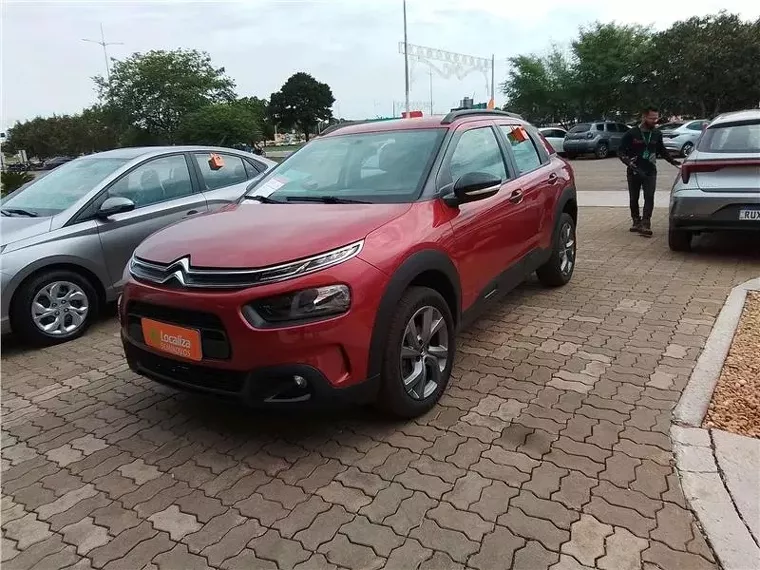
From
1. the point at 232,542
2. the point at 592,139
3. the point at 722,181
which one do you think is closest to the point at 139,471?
the point at 232,542

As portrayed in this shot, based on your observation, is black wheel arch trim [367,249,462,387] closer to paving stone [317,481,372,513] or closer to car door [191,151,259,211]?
paving stone [317,481,372,513]

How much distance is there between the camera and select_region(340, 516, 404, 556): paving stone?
2302 millimetres

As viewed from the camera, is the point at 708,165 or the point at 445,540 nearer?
the point at 445,540

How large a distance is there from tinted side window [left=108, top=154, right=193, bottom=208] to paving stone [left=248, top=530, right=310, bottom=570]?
3.93 m

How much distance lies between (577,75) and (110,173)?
3856 centimetres

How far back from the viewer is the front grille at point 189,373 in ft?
8.94

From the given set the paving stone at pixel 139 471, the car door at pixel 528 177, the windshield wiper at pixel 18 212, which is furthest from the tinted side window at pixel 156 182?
the car door at pixel 528 177

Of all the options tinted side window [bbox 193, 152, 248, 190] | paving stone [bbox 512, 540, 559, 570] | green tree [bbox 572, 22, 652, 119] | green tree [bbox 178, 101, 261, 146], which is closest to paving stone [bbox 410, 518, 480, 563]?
paving stone [bbox 512, 540, 559, 570]

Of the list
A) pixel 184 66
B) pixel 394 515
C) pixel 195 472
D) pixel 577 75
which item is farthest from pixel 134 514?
pixel 577 75

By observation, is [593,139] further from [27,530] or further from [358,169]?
[27,530]

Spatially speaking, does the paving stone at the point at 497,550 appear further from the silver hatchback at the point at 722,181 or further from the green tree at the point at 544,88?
the green tree at the point at 544,88

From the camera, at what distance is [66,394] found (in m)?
3.87

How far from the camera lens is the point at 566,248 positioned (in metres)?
5.68

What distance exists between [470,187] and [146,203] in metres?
3.53
